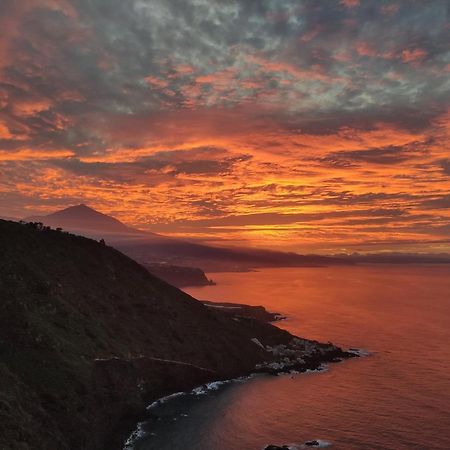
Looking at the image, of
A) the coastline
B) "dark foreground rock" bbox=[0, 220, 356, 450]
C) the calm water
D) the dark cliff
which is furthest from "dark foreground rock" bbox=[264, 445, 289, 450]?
the dark cliff

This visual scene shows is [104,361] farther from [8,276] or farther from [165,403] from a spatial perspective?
[8,276]

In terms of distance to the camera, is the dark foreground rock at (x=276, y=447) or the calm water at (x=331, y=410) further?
the calm water at (x=331, y=410)

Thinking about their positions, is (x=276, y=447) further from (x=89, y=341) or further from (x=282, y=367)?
(x=282, y=367)

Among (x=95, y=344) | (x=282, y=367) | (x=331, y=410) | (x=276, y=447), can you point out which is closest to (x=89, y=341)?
(x=95, y=344)

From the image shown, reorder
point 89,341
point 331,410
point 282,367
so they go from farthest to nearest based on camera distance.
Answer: point 282,367 < point 331,410 < point 89,341

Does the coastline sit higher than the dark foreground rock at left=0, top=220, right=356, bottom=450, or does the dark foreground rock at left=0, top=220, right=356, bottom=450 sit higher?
the dark foreground rock at left=0, top=220, right=356, bottom=450

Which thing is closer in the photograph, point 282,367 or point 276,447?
point 276,447

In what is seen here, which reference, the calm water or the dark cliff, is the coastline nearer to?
the dark cliff

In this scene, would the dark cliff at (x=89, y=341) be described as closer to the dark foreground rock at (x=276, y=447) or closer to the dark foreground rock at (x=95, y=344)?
the dark foreground rock at (x=95, y=344)

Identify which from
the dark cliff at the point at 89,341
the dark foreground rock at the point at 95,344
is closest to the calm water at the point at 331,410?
the dark foreground rock at the point at 95,344
